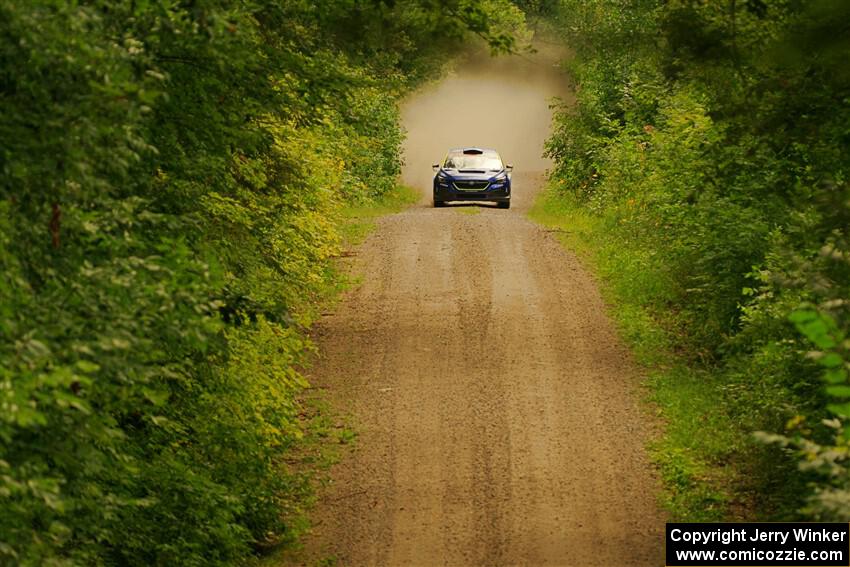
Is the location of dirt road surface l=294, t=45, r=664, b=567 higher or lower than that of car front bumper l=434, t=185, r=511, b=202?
higher

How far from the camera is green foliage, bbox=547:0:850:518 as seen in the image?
1186cm

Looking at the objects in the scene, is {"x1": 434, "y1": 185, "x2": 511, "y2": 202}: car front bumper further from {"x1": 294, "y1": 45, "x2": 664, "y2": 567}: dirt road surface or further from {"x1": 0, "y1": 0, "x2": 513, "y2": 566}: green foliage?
{"x1": 0, "y1": 0, "x2": 513, "y2": 566}: green foliage

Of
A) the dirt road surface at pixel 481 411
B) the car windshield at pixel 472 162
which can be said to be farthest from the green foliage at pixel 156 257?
the car windshield at pixel 472 162

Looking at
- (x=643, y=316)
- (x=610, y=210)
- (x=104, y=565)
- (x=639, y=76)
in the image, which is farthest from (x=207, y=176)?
(x=639, y=76)

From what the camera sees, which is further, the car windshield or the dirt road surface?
the car windshield

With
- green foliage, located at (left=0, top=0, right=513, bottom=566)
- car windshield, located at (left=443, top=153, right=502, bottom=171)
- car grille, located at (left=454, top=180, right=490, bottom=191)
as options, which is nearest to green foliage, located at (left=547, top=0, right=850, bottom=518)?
green foliage, located at (left=0, top=0, right=513, bottom=566)

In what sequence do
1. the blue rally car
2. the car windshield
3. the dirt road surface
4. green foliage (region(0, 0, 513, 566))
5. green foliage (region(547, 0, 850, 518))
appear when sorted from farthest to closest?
1. the car windshield
2. the blue rally car
3. the dirt road surface
4. green foliage (region(547, 0, 850, 518))
5. green foliage (region(0, 0, 513, 566))

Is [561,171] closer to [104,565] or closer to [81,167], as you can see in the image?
[104,565]

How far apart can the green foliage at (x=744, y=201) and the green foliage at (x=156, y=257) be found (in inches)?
107

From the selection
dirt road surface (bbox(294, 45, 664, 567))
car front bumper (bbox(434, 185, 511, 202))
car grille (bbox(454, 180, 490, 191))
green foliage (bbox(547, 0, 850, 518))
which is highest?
green foliage (bbox(547, 0, 850, 518))

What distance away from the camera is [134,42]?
25.4 feet

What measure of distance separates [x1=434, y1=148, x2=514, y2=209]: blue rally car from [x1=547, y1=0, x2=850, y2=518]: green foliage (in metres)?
9.29

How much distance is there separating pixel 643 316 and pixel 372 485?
790cm

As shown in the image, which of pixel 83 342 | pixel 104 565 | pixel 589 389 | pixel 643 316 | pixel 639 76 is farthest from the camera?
pixel 639 76
